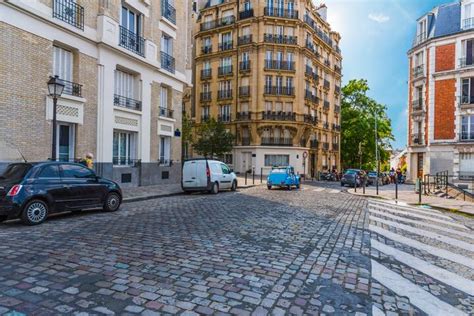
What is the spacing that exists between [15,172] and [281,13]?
3694cm

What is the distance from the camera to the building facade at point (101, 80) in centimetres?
1179

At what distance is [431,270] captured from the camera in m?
4.89

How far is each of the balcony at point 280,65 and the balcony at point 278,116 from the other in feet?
17.6

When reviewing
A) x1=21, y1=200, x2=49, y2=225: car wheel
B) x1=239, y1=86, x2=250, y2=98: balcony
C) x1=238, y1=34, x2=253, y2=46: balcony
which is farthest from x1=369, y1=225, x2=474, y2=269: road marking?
x1=238, y1=34, x2=253, y2=46: balcony

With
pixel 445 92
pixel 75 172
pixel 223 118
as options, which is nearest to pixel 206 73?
pixel 223 118

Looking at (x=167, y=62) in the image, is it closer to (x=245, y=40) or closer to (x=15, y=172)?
(x=15, y=172)

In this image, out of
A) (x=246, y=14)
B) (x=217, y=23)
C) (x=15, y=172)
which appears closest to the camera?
(x=15, y=172)

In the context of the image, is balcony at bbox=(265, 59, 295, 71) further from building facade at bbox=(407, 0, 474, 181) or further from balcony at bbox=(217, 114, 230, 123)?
building facade at bbox=(407, 0, 474, 181)

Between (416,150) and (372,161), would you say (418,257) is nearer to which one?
(416,150)

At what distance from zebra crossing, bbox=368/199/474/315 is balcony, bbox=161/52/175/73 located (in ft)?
53.8

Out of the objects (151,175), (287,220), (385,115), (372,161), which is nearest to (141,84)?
(151,175)

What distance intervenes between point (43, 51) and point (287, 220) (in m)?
11.4

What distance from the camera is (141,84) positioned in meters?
18.2

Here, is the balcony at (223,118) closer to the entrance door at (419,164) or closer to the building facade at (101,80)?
the building facade at (101,80)
